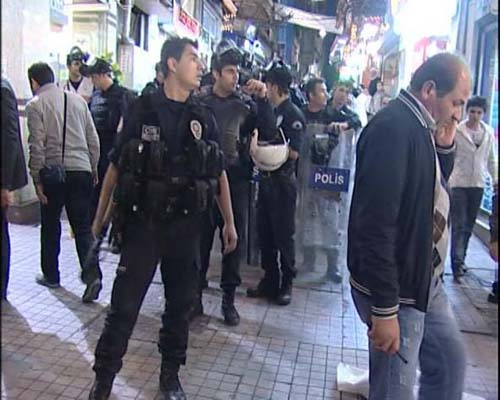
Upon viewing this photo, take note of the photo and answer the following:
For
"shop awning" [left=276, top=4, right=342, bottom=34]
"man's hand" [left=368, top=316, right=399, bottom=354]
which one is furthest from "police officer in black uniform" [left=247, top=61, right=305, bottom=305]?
"man's hand" [left=368, top=316, right=399, bottom=354]

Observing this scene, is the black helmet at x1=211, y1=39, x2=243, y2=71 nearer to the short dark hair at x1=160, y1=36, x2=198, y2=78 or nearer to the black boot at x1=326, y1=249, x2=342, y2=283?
the short dark hair at x1=160, y1=36, x2=198, y2=78

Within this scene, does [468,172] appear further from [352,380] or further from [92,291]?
[92,291]

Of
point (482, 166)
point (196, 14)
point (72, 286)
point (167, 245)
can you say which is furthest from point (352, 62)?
point (167, 245)

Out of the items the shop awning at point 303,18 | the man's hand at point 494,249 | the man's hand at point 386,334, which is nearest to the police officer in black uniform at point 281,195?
the shop awning at point 303,18

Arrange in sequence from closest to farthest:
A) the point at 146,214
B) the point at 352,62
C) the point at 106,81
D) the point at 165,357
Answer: the point at 146,214 → the point at 165,357 → the point at 106,81 → the point at 352,62

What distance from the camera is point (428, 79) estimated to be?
6.25ft

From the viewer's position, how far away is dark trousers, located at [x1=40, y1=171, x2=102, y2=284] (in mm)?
4051

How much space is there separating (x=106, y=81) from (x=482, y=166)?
11.6 feet

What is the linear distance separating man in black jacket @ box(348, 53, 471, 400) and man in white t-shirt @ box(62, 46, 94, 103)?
13.6 ft

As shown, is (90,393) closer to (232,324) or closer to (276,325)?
(232,324)

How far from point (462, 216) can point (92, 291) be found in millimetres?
3479

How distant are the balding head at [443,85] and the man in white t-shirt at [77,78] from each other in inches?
164

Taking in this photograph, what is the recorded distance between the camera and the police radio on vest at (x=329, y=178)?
187 inches

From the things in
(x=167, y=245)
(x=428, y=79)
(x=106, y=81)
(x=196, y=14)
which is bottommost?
(x=167, y=245)
